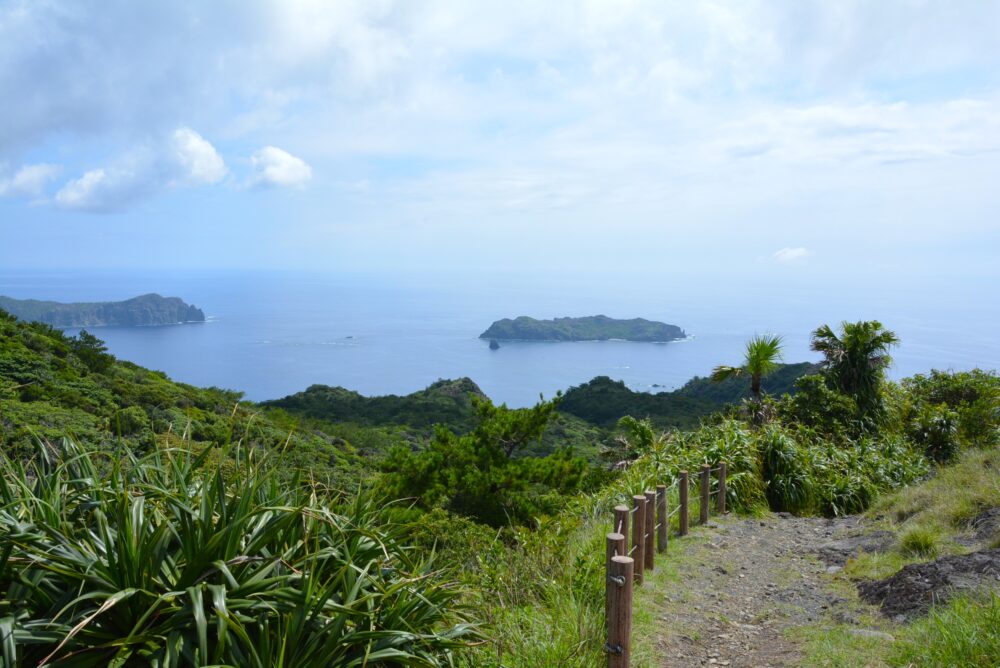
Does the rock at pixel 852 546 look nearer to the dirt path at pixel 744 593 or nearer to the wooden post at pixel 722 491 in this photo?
the dirt path at pixel 744 593

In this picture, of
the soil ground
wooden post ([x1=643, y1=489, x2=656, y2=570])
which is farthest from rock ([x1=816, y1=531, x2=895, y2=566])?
wooden post ([x1=643, y1=489, x2=656, y2=570])

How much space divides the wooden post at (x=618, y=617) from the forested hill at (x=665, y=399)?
27.2m

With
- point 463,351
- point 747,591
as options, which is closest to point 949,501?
point 747,591

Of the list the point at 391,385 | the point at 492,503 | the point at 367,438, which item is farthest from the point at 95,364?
the point at 391,385

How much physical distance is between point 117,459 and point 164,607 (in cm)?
66

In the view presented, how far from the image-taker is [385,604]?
10.0 feet

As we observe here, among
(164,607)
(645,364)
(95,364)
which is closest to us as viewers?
(164,607)

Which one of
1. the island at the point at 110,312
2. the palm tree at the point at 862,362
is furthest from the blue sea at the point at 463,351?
the palm tree at the point at 862,362

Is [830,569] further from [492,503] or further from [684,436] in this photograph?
[492,503]

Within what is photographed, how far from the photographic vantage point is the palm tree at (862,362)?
50.9 ft

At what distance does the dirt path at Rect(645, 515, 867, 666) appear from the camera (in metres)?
4.60

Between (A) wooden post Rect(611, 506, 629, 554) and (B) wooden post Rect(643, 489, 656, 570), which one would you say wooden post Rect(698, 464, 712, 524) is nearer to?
(B) wooden post Rect(643, 489, 656, 570)

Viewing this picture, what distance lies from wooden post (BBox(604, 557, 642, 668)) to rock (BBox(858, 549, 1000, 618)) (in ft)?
8.26

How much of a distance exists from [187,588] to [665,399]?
133 ft
